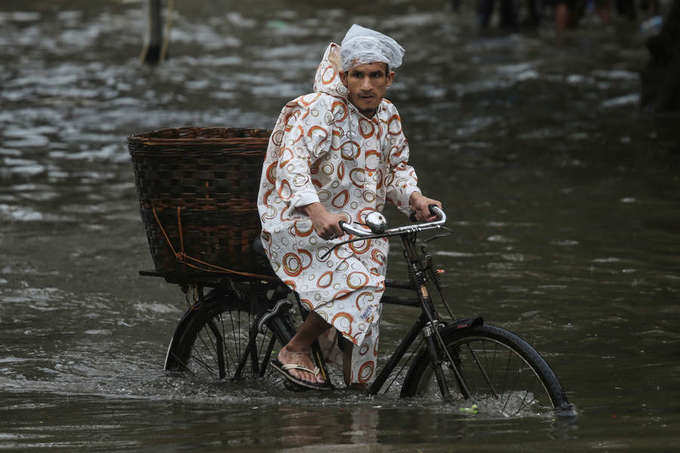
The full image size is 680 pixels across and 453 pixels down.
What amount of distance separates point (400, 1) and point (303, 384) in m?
34.3

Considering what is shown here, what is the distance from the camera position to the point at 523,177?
1249 cm

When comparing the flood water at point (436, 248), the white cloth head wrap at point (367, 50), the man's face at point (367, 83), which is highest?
the white cloth head wrap at point (367, 50)

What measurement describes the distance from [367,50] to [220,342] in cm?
182

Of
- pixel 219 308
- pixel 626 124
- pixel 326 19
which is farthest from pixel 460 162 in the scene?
pixel 326 19

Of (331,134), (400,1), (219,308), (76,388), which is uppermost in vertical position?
(400,1)

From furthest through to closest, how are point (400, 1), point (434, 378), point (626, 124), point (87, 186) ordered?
point (400, 1)
point (626, 124)
point (87, 186)
point (434, 378)

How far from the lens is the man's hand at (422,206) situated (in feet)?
17.0

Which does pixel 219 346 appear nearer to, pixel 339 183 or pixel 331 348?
pixel 331 348

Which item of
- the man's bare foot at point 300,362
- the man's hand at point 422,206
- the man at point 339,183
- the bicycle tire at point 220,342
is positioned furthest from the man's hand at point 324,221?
the bicycle tire at point 220,342

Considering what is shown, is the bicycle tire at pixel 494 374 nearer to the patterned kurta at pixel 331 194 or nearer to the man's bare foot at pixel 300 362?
the patterned kurta at pixel 331 194

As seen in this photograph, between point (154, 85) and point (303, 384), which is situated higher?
point (154, 85)

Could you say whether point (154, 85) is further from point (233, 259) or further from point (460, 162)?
point (233, 259)

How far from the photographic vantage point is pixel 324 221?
4.82 m

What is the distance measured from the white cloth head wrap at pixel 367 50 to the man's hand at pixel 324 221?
0.63 m
